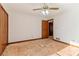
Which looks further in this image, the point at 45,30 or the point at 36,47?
the point at 36,47

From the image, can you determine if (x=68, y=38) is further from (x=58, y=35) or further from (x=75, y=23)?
(x=75, y=23)

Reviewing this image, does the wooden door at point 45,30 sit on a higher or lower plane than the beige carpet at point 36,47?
higher

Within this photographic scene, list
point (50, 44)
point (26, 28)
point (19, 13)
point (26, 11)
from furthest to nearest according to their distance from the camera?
point (50, 44), point (26, 28), point (19, 13), point (26, 11)

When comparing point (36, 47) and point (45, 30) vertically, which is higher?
point (45, 30)

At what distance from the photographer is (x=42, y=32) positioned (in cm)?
323

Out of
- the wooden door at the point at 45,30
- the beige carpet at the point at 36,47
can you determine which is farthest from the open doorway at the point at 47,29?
the beige carpet at the point at 36,47

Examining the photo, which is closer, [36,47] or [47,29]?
[47,29]

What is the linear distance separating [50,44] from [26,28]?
1.28 meters

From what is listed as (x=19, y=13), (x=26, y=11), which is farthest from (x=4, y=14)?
(x=26, y=11)

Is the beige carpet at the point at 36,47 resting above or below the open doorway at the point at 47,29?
below

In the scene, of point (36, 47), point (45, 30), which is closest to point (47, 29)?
point (45, 30)

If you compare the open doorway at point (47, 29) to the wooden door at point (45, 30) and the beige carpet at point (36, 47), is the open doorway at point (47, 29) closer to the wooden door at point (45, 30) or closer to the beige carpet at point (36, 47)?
the wooden door at point (45, 30)

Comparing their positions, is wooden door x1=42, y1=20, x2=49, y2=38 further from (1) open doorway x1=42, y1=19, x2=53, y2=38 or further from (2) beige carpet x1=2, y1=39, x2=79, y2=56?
(2) beige carpet x1=2, y1=39, x2=79, y2=56

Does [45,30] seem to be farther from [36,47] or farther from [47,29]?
[36,47]
